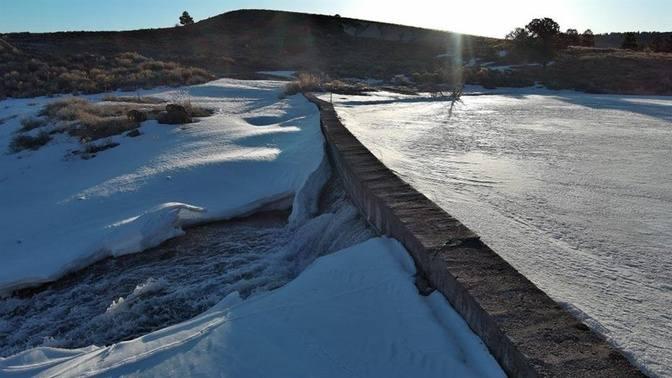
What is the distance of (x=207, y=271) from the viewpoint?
498cm

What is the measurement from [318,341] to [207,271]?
2404 millimetres

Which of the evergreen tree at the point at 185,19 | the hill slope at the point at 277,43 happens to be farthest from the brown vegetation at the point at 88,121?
the evergreen tree at the point at 185,19

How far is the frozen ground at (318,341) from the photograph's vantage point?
2.61 m

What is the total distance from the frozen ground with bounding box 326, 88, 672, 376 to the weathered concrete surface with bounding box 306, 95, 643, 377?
34cm

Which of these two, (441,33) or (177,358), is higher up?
(441,33)

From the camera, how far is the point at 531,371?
212cm

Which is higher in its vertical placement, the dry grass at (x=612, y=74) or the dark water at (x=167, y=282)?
the dry grass at (x=612, y=74)

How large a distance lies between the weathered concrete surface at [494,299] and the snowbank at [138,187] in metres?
2.73

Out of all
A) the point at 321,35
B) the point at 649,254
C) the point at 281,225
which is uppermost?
the point at 321,35

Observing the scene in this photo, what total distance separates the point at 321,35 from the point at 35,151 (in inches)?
1782

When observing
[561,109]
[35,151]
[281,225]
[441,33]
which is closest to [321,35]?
[441,33]

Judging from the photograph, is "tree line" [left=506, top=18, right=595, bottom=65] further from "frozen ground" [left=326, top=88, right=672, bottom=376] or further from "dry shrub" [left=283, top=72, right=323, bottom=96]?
"frozen ground" [left=326, top=88, right=672, bottom=376]

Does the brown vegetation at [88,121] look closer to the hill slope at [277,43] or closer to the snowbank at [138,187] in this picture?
the snowbank at [138,187]

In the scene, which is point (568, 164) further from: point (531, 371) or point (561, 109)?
point (561, 109)
